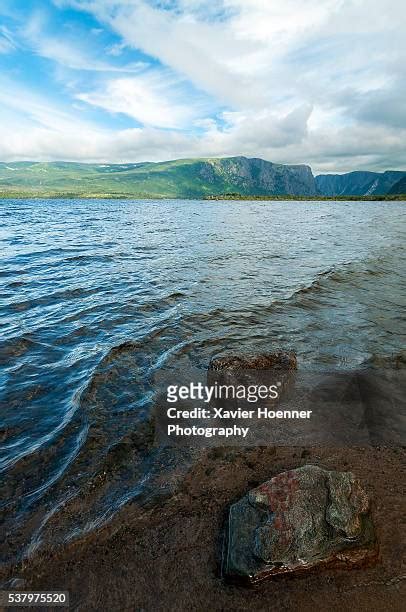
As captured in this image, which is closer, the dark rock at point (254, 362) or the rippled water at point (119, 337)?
the rippled water at point (119, 337)

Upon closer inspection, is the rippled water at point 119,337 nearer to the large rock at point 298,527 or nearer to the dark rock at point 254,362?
the dark rock at point 254,362

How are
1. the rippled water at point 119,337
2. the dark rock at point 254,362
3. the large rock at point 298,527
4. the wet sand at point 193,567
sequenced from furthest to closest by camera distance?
the dark rock at point 254,362 < the rippled water at point 119,337 < the large rock at point 298,527 < the wet sand at point 193,567

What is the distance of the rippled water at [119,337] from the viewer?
7418 mm

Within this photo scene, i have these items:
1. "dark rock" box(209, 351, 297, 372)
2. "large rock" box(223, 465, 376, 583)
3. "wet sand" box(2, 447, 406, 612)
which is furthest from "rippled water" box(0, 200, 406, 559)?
"large rock" box(223, 465, 376, 583)

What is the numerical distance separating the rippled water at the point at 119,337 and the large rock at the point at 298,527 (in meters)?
2.48

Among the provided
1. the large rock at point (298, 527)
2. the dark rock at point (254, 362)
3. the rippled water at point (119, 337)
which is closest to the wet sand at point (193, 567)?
the large rock at point (298, 527)

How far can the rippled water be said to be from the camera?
7418 mm

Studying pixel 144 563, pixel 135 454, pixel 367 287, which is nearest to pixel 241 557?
pixel 144 563

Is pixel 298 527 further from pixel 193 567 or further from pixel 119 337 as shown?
pixel 119 337

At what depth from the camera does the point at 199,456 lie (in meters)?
8.12

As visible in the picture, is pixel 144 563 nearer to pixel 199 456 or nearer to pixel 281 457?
pixel 199 456

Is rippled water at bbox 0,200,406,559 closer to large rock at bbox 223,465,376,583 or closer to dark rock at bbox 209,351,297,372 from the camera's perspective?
dark rock at bbox 209,351,297,372

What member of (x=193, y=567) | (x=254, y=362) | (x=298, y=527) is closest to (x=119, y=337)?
(x=254, y=362)

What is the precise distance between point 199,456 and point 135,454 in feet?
4.75
